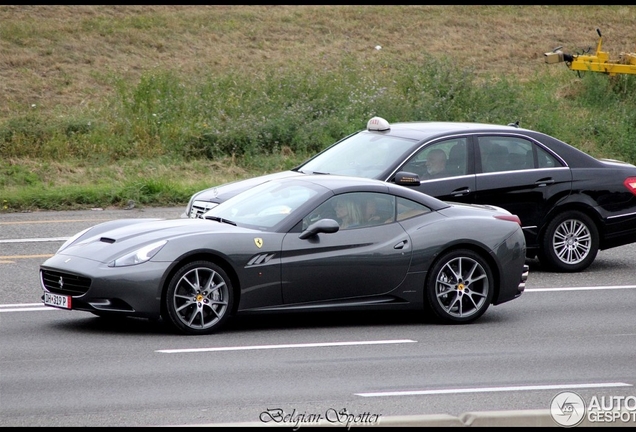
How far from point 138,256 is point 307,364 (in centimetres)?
181

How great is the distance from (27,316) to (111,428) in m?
3.92

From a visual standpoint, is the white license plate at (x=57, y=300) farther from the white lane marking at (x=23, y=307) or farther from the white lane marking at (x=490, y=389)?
the white lane marking at (x=490, y=389)

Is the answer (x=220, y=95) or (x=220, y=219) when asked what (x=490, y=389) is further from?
(x=220, y=95)

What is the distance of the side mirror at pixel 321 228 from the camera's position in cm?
970

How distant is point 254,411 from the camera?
7160mm

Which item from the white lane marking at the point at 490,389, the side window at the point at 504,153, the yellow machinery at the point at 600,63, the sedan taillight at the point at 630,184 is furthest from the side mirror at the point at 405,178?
the yellow machinery at the point at 600,63

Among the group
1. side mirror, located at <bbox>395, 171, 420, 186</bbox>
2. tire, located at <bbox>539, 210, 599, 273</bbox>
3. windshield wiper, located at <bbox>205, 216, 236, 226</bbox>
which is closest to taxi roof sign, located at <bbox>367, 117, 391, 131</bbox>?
side mirror, located at <bbox>395, 171, 420, 186</bbox>

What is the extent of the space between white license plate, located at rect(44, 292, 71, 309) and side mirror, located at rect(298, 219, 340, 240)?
2.07m

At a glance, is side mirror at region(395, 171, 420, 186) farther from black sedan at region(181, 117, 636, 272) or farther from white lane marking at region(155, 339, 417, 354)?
white lane marking at region(155, 339, 417, 354)

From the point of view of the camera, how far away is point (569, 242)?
13.4m

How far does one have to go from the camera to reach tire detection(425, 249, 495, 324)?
33.7 ft

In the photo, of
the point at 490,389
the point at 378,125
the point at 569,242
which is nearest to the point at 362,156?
the point at 378,125

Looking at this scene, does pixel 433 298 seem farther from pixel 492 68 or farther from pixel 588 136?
pixel 492 68

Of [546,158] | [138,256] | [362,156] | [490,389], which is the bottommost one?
[490,389]
